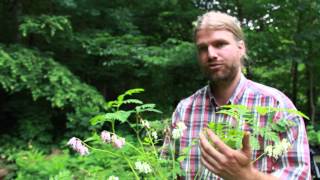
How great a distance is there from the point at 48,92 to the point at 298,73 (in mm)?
3732

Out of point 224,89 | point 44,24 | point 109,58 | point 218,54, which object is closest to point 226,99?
point 224,89

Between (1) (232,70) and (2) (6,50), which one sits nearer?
(1) (232,70)

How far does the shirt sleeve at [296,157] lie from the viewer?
1320 millimetres

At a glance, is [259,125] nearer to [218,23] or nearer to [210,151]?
[210,151]

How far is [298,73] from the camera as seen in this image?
23.9 feet

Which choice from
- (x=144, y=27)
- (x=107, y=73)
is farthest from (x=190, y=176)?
(x=144, y=27)

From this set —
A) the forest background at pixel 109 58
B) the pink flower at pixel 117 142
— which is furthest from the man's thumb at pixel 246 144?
the forest background at pixel 109 58

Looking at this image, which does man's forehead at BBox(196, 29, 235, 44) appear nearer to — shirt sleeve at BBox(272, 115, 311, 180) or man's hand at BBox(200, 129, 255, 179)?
shirt sleeve at BBox(272, 115, 311, 180)

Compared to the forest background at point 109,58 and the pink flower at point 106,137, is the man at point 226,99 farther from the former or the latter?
the forest background at point 109,58

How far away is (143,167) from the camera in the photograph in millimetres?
1098

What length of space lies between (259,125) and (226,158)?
1.02 feet

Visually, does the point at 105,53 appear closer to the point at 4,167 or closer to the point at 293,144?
the point at 4,167

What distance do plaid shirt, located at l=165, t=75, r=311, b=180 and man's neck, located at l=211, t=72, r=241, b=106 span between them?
18 mm

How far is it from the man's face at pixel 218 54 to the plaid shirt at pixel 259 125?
83 mm
